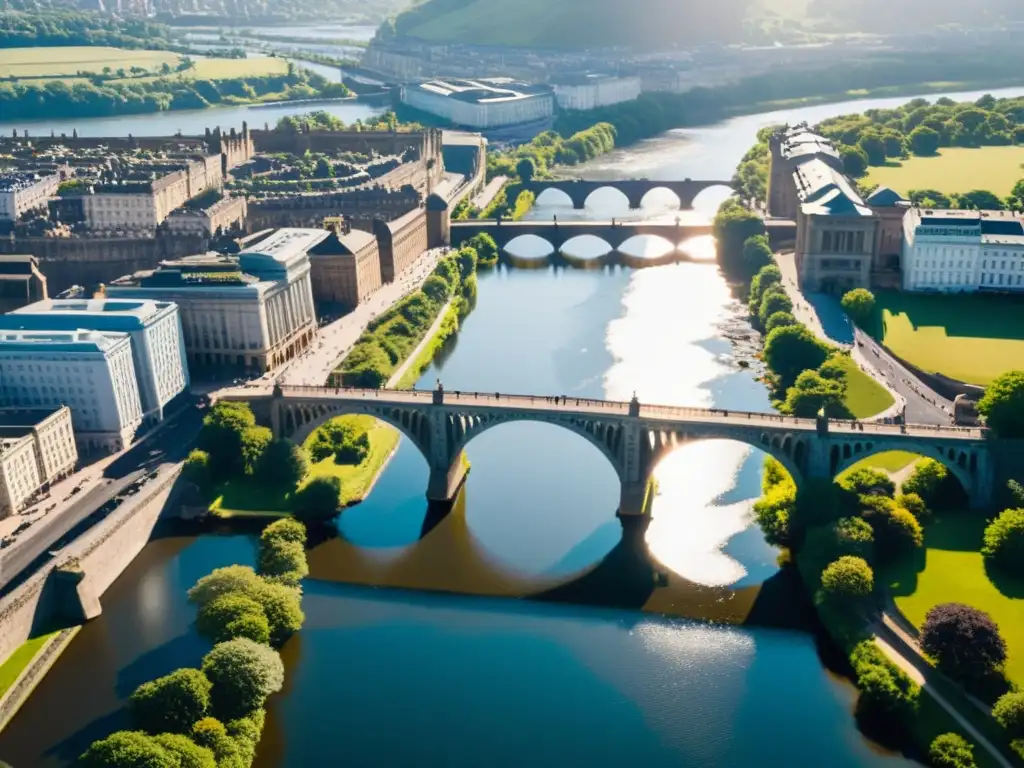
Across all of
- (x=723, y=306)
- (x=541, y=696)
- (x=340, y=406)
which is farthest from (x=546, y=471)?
(x=723, y=306)

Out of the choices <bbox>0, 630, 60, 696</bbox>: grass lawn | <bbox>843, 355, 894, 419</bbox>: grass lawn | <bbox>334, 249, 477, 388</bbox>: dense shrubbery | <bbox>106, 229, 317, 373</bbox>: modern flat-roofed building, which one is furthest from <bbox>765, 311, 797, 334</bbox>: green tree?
<bbox>0, 630, 60, 696</bbox>: grass lawn

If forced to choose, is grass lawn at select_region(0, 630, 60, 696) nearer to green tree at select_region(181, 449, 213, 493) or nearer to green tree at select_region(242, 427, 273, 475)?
green tree at select_region(181, 449, 213, 493)

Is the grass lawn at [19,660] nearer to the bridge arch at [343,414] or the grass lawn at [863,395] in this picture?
the bridge arch at [343,414]

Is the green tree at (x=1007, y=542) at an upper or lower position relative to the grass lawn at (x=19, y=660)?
upper

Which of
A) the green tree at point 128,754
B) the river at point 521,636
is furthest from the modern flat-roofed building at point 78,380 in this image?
the green tree at point 128,754

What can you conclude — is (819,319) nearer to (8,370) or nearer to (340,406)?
(340,406)

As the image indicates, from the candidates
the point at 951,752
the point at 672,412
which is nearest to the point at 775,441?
the point at 672,412
